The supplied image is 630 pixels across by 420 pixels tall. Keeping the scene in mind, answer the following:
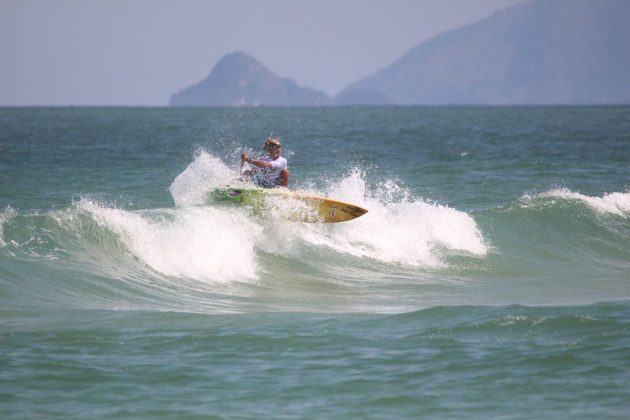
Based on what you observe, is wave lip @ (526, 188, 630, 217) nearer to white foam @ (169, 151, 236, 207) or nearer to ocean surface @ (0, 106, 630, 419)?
ocean surface @ (0, 106, 630, 419)

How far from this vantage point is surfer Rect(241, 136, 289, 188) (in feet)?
52.9

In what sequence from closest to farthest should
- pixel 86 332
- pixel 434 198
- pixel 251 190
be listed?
pixel 86 332, pixel 251 190, pixel 434 198

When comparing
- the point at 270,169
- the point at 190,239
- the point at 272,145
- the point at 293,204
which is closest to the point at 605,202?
the point at 293,204

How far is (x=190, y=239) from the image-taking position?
15.5 m

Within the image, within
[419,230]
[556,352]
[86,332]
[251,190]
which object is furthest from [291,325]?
[419,230]

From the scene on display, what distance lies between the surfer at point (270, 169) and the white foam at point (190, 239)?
698 mm

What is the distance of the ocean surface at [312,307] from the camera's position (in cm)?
831

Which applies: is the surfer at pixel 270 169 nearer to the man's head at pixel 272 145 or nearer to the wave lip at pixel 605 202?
the man's head at pixel 272 145

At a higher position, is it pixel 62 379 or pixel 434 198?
pixel 434 198

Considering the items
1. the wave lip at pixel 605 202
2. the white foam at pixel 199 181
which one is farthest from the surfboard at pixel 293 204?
the wave lip at pixel 605 202

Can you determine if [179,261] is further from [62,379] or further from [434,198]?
[434,198]

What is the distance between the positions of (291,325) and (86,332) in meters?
2.18

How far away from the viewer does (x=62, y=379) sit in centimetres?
862

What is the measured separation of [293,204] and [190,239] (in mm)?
1971
